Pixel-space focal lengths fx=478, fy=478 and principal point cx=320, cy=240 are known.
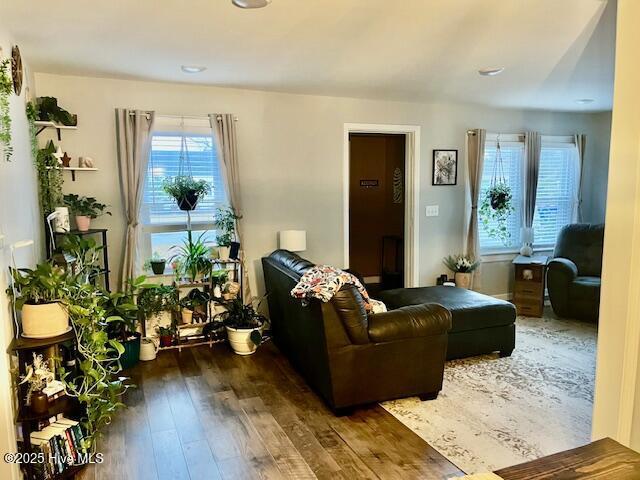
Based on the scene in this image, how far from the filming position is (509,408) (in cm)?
315

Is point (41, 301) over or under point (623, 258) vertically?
under

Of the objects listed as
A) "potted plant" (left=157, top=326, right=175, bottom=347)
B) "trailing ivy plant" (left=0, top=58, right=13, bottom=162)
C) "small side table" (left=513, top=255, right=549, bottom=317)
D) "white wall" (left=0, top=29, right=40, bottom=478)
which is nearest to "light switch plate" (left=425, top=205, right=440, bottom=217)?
"small side table" (left=513, top=255, right=549, bottom=317)

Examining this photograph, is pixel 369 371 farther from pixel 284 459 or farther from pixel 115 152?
pixel 115 152

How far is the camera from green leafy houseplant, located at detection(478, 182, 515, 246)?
5.81m

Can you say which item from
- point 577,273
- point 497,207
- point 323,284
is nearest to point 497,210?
point 497,207

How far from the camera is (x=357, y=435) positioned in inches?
110

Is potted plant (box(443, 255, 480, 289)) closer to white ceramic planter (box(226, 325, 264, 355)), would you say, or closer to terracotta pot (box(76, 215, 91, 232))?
white ceramic planter (box(226, 325, 264, 355))

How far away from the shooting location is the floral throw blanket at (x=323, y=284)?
2.80 m

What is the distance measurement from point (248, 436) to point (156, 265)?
203 cm

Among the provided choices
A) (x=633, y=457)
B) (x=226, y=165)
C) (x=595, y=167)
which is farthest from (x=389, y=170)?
(x=633, y=457)

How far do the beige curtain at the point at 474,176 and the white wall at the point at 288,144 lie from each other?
0.10m

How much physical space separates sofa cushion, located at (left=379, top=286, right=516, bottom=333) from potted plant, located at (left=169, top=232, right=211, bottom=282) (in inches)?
66.9

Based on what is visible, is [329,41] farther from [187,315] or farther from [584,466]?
[584,466]

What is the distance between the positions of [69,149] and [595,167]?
6308 millimetres
